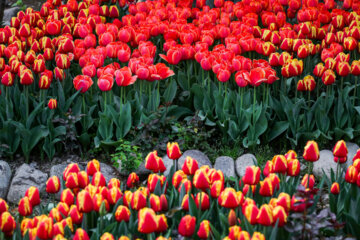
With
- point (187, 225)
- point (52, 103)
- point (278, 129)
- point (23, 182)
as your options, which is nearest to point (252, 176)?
point (187, 225)

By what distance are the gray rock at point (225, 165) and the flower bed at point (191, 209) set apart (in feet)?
4.10

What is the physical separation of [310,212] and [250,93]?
2453 millimetres

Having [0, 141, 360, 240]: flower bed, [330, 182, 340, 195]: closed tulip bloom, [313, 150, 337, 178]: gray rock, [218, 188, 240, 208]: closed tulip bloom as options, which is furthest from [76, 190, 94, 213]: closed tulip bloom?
[313, 150, 337, 178]: gray rock

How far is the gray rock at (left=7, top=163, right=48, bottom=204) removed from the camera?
4.41 metres

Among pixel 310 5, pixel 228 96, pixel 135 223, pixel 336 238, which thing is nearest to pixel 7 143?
pixel 228 96

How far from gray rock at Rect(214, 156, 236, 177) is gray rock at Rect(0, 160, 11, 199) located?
1626 mm

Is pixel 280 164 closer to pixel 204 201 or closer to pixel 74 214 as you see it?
pixel 204 201

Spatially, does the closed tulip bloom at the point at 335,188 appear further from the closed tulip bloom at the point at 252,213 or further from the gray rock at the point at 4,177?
the gray rock at the point at 4,177

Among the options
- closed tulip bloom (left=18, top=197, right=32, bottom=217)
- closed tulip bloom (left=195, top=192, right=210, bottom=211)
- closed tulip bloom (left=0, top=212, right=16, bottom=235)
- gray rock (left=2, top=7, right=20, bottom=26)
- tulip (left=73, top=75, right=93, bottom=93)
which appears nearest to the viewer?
closed tulip bloom (left=0, top=212, right=16, bottom=235)

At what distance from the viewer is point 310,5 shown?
21.2 ft

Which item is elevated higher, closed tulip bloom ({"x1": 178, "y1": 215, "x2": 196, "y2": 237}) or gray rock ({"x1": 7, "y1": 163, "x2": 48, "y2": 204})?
closed tulip bloom ({"x1": 178, "y1": 215, "x2": 196, "y2": 237})

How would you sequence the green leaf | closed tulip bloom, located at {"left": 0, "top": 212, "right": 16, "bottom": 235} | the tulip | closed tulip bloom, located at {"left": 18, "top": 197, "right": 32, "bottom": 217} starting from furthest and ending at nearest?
the green leaf → the tulip → closed tulip bloom, located at {"left": 18, "top": 197, "right": 32, "bottom": 217} → closed tulip bloom, located at {"left": 0, "top": 212, "right": 16, "bottom": 235}

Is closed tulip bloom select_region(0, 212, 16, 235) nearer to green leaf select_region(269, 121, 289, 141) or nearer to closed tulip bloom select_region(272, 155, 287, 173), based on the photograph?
closed tulip bloom select_region(272, 155, 287, 173)

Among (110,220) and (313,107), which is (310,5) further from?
(110,220)
